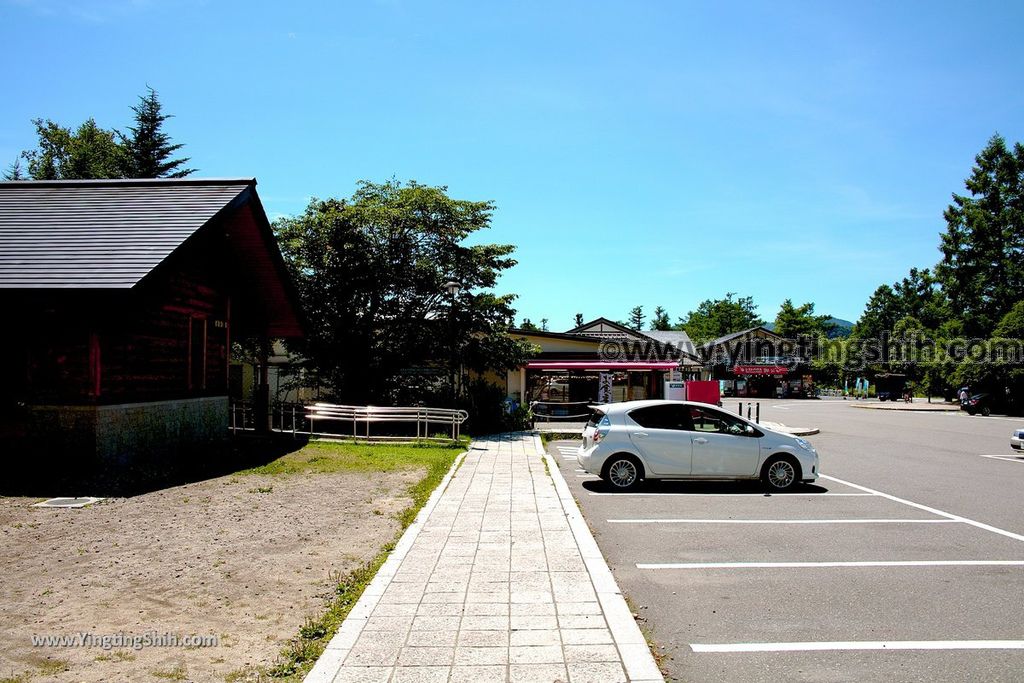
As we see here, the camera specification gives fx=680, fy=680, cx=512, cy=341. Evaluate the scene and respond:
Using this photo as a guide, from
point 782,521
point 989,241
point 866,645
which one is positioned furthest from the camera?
point 989,241

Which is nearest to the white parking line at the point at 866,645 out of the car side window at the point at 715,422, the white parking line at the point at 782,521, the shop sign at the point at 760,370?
the white parking line at the point at 782,521

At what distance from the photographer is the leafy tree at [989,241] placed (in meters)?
49.9

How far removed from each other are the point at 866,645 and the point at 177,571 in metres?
5.75

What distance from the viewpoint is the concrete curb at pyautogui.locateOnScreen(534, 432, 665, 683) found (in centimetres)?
421

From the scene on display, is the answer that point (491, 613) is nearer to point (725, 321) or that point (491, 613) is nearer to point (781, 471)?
point (781, 471)

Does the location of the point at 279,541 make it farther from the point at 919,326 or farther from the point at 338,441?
the point at 919,326

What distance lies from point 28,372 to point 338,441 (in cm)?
687

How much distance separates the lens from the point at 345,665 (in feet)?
13.9

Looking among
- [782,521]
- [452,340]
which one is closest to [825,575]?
[782,521]

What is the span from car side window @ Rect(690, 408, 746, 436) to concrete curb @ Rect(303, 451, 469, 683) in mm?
5094

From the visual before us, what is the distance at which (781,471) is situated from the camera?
11.1 m

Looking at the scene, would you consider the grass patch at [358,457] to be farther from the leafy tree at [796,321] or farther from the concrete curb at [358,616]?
the leafy tree at [796,321]

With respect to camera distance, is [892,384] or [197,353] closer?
[197,353]

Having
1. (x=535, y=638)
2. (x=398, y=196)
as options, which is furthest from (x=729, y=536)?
(x=398, y=196)
